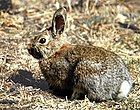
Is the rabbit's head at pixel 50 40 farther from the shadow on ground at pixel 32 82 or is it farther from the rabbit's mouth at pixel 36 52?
the shadow on ground at pixel 32 82

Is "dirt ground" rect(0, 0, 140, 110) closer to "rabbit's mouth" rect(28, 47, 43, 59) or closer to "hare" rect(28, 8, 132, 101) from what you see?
"hare" rect(28, 8, 132, 101)

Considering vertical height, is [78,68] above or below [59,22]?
below

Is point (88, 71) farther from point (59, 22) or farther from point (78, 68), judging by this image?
point (59, 22)

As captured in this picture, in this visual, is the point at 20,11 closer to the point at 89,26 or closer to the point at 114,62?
the point at 89,26

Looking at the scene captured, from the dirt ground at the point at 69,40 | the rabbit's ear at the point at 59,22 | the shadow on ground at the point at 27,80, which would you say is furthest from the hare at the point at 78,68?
the shadow on ground at the point at 27,80

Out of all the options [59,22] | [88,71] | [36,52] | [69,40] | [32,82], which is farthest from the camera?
[69,40]

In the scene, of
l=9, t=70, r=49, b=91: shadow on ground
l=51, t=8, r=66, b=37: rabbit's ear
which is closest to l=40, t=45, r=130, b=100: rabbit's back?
l=51, t=8, r=66, b=37: rabbit's ear

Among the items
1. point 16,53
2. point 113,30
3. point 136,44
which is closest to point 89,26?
point 113,30

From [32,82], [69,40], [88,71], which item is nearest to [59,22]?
[88,71]
